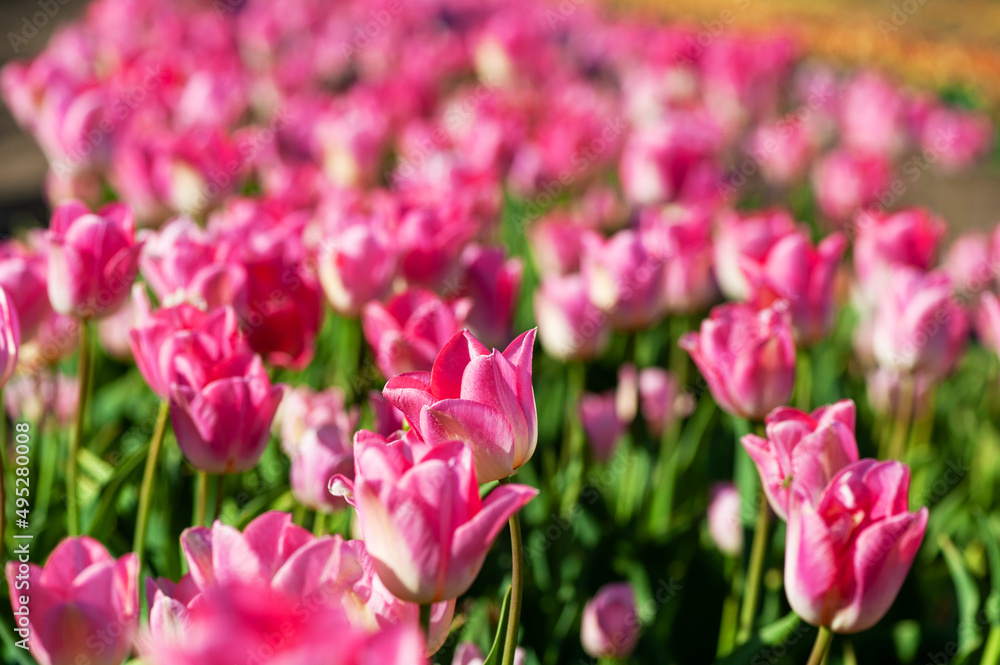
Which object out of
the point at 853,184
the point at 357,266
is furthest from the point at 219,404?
the point at 853,184

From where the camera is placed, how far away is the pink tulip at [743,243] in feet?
5.39

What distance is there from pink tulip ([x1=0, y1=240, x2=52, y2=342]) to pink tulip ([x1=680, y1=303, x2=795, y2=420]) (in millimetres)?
830

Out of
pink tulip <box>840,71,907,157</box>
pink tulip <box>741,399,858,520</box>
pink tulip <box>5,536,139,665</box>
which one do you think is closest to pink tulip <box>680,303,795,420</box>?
pink tulip <box>741,399,858,520</box>

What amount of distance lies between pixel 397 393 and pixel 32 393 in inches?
46.8

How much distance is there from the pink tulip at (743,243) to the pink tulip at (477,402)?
809 millimetres

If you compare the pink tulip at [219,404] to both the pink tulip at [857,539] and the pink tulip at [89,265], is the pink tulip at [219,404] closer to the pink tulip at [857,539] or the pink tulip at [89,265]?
the pink tulip at [89,265]

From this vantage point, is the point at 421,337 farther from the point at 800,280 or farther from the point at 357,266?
the point at 800,280

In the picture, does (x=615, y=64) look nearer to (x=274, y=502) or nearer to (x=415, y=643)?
(x=274, y=502)

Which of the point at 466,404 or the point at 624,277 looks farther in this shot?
the point at 624,277

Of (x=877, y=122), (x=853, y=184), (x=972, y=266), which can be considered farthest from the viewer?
(x=877, y=122)

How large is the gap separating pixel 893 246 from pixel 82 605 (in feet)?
5.21

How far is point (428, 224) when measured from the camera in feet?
5.36

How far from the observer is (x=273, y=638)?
19.6 inches

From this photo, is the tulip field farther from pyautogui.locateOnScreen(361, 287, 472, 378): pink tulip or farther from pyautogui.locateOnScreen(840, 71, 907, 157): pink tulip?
pyautogui.locateOnScreen(840, 71, 907, 157): pink tulip
